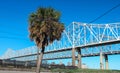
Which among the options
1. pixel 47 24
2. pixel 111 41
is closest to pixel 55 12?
pixel 47 24

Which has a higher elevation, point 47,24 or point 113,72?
point 47,24

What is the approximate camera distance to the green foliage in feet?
150

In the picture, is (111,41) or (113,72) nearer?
(113,72)

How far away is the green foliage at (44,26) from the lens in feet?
150

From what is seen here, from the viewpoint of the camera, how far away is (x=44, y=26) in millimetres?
45438

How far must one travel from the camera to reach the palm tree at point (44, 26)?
150 feet

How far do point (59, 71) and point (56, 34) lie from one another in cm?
599

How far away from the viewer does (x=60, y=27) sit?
152 feet

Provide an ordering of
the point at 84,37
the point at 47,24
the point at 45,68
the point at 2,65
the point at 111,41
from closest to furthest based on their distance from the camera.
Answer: the point at 2,65 → the point at 47,24 → the point at 45,68 → the point at 111,41 → the point at 84,37

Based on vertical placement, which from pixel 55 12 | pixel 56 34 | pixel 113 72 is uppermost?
pixel 55 12

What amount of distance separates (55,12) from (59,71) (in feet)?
30.2

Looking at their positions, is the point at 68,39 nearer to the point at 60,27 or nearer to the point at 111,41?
the point at 111,41

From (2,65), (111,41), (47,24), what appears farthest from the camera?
(111,41)

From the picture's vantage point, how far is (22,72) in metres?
44.2
